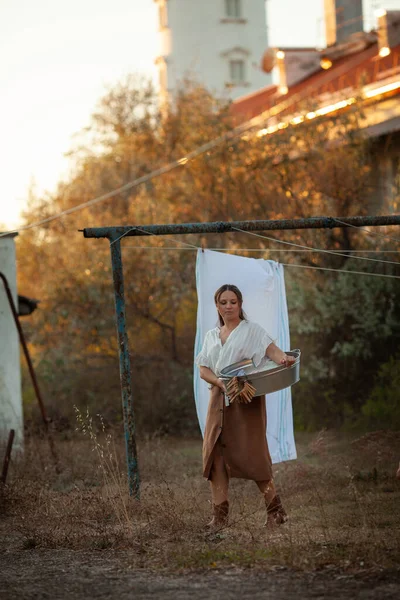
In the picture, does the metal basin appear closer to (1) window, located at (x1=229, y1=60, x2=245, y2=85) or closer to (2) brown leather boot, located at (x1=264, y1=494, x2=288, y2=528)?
(2) brown leather boot, located at (x1=264, y1=494, x2=288, y2=528)

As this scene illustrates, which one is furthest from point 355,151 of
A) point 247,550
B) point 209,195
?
point 247,550

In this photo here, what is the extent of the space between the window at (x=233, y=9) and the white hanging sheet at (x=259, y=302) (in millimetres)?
39925

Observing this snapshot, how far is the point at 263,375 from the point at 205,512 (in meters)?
1.60

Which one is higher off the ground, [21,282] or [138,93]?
[138,93]

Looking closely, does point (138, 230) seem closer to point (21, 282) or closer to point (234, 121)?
point (234, 121)

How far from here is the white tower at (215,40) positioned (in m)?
45.1

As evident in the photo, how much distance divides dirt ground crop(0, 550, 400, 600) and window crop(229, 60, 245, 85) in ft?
136

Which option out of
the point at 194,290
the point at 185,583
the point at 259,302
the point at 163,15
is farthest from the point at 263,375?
the point at 163,15

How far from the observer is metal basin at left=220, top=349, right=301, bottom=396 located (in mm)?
7676

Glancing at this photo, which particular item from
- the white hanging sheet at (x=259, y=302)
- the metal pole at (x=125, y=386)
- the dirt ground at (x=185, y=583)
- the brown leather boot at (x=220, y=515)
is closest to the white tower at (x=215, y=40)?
the metal pole at (x=125, y=386)

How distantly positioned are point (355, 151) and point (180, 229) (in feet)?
31.5

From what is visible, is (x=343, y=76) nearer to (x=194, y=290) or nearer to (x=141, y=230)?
(x=194, y=290)

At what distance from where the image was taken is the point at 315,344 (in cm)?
1698

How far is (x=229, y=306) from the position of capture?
8023 millimetres
